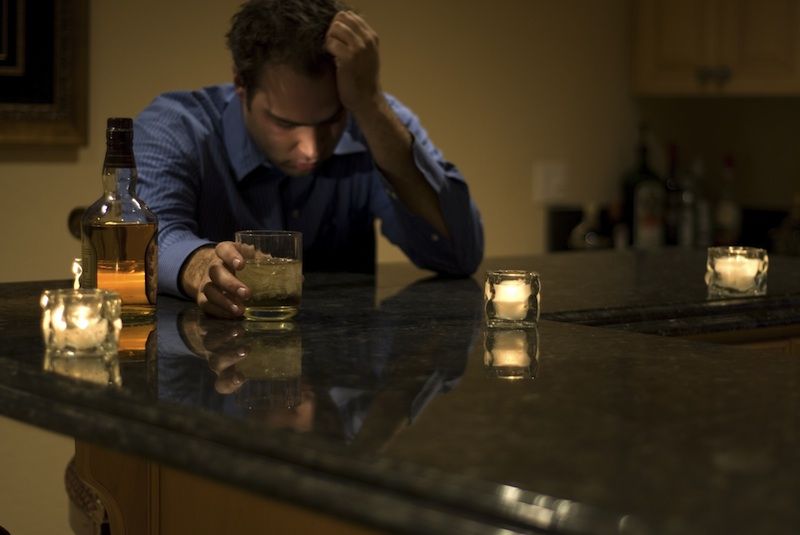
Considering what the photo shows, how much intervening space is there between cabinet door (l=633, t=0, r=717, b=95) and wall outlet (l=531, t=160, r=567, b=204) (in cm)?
44

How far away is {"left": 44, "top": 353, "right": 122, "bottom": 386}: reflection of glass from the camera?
43.7 inches

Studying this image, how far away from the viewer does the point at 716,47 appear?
408cm

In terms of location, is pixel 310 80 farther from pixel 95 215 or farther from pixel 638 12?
pixel 638 12

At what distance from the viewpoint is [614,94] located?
431 centimetres

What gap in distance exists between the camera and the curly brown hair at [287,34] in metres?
1.91

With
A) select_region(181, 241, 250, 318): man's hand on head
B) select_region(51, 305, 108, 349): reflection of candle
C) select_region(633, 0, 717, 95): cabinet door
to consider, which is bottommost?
select_region(51, 305, 108, 349): reflection of candle

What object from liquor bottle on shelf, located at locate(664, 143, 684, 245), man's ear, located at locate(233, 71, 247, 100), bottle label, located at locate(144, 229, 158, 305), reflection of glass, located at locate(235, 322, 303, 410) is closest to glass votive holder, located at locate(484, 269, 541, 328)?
reflection of glass, located at locate(235, 322, 303, 410)

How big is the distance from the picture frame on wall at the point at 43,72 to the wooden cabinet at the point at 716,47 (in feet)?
6.66

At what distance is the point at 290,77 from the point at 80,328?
81 cm

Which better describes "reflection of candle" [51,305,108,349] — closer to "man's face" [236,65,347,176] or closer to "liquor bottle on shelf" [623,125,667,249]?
"man's face" [236,65,347,176]

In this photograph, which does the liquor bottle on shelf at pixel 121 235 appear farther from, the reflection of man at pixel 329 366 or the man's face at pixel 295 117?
the man's face at pixel 295 117

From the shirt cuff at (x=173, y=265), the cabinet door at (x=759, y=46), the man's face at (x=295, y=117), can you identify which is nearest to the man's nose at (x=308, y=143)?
the man's face at (x=295, y=117)

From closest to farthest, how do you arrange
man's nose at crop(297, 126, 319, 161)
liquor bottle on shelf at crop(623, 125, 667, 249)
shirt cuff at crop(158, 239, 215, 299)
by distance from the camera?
shirt cuff at crop(158, 239, 215, 299) < man's nose at crop(297, 126, 319, 161) < liquor bottle on shelf at crop(623, 125, 667, 249)

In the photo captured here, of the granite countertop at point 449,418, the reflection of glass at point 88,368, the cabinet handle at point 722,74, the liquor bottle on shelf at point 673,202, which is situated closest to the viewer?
the granite countertop at point 449,418
